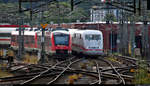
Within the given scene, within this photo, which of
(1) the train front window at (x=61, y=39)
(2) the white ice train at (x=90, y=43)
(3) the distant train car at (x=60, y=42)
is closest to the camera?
(3) the distant train car at (x=60, y=42)

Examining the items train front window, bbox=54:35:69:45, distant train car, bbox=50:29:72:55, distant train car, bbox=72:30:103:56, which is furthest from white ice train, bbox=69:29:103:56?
train front window, bbox=54:35:69:45

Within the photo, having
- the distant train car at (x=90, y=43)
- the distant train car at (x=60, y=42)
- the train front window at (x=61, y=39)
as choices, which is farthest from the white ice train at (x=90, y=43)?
the train front window at (x=61, y=39)

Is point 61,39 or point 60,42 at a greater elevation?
point 61,39

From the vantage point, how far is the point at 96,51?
33.9 metres

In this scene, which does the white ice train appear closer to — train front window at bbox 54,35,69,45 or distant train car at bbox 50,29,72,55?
distant train car at bbox 50,29,72,55

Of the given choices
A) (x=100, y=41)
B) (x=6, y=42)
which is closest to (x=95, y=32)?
(x=100, y=41)

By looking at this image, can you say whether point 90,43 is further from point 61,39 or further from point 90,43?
point 61,39

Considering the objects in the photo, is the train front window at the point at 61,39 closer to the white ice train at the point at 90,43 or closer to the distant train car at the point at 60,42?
the distant train car at the point at 60,42

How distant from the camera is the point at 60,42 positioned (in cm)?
3250

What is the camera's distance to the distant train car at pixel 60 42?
3216 cm

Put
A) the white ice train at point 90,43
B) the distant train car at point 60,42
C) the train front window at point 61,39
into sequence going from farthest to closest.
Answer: the white ice train at point 90,43 → the train front window at point 61,39 → the distant train car at point 60,42

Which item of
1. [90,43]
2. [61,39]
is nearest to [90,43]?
[90,43]

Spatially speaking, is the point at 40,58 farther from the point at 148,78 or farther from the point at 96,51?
the point at 148,78

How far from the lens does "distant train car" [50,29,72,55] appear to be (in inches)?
1266
